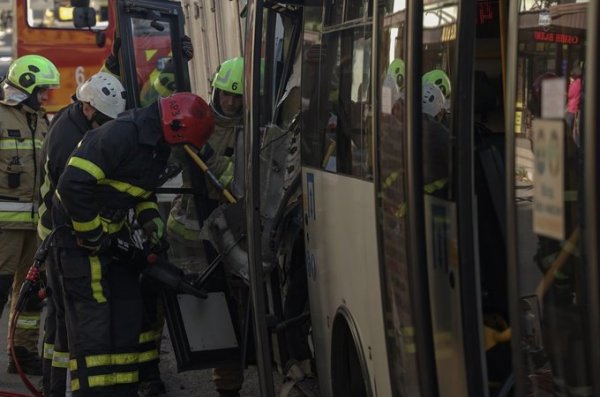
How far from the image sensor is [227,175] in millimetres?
6008

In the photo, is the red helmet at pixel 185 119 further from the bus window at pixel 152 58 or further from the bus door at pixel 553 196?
the bus door at pixel 553 196

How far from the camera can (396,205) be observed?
133 inches

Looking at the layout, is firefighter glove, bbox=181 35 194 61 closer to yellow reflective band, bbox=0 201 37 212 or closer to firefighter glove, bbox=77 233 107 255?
yellow reflective band, bbox=0 201 37 212

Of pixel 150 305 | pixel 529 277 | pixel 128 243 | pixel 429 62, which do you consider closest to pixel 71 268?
pixel 128 243

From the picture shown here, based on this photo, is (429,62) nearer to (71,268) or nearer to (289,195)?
(289,195)

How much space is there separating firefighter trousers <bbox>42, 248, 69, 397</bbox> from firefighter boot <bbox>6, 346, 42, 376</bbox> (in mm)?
944

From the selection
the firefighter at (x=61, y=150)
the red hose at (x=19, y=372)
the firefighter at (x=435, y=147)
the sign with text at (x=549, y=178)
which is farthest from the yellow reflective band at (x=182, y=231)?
the sign with text at (x=549, y=178)

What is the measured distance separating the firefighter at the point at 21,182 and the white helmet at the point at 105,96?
128 centimetres

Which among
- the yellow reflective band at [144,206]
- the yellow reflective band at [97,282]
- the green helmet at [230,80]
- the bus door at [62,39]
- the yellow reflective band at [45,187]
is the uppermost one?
the bus door at [62,39]

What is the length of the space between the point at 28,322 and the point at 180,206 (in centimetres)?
147

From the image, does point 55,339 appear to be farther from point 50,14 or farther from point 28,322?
point 50,14

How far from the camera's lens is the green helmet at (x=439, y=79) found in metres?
3.16

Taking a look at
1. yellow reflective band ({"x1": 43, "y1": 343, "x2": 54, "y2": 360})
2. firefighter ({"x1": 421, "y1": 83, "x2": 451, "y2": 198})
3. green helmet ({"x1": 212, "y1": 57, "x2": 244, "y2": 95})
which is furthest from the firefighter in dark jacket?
firefighter ({"x1": 421, "y1": 83, "x2": 451, "y2": 198})

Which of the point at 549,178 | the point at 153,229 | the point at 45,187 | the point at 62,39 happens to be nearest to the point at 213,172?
the point at 153,229
